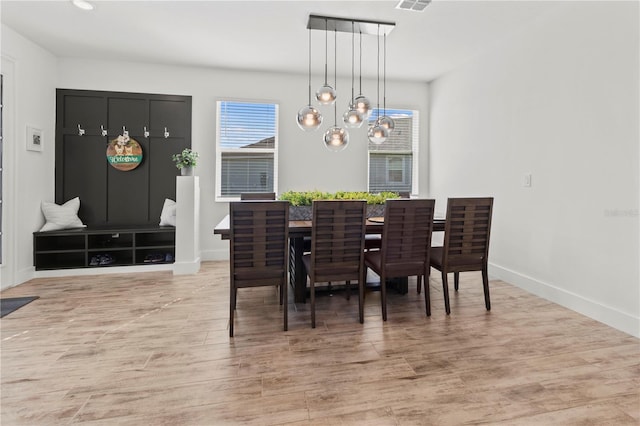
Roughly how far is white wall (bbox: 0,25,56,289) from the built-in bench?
177mm

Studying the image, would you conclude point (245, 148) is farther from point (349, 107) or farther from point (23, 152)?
point (23, 152)

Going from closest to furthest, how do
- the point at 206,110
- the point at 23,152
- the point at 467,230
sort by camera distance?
the point at 467,230, the point at 23,152, the point at 206,110

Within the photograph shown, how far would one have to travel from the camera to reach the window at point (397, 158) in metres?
5.40

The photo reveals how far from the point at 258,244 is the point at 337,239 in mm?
616

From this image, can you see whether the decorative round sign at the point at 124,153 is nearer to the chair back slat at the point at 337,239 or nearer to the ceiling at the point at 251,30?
the ceiling at the point at 251,30

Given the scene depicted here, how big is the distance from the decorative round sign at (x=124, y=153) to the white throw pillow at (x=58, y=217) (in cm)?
80

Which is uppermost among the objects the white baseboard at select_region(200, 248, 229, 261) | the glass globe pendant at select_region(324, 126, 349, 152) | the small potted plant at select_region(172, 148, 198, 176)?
the glass globe pendant at select_region(324, 126, 349, 152)

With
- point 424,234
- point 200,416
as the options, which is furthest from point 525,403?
point 200,416

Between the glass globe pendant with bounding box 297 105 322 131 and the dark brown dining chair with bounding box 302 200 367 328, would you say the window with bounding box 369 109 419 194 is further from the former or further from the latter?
the dark brown dining chair with bounding box 302 200 367 328

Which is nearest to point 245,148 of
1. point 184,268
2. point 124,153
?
point 124,153

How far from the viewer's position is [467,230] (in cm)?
284

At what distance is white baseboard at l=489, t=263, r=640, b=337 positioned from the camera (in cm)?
252

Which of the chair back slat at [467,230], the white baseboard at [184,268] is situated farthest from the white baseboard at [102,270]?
the chair back slat at [467,230]

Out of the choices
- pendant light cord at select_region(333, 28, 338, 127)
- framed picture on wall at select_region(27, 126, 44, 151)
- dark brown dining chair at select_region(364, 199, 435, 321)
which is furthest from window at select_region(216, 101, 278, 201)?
dark brown dining chair at select_region(364, 199, 435, 321)
